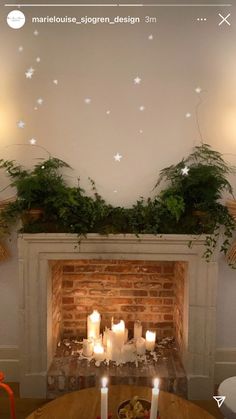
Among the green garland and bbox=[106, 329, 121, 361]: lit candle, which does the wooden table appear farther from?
the green garland

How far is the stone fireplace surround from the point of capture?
9.91 ft

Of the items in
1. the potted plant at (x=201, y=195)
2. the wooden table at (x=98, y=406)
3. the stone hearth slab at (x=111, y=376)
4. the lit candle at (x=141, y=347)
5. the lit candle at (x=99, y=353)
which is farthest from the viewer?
the lit candle at (x=141, y=347)

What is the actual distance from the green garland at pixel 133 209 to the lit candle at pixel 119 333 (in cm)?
89

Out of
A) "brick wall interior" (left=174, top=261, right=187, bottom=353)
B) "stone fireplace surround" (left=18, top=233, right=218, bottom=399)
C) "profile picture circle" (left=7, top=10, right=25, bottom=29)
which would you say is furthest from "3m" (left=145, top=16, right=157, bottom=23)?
"brick wall interior" (left=174, top=261, right=187, bottom=353)

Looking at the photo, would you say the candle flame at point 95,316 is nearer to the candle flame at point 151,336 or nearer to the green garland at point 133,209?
the candle flame at point 151,336

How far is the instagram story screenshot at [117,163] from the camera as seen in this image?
3.02 metres

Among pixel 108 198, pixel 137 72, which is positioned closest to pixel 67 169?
Answer: pixel 108 198

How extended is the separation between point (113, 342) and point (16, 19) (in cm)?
261

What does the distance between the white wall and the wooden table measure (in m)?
1.43

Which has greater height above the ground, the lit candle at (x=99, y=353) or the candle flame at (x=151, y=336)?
the candle flame at (x=151, y=336)

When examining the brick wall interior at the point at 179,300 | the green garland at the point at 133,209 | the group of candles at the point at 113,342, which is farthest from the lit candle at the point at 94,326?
the green garland at the point at 133,209

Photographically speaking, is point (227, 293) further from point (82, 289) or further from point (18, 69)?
point (18, 69)

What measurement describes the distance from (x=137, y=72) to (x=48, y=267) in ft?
5.34

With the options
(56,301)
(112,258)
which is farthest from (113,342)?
(112,258)
